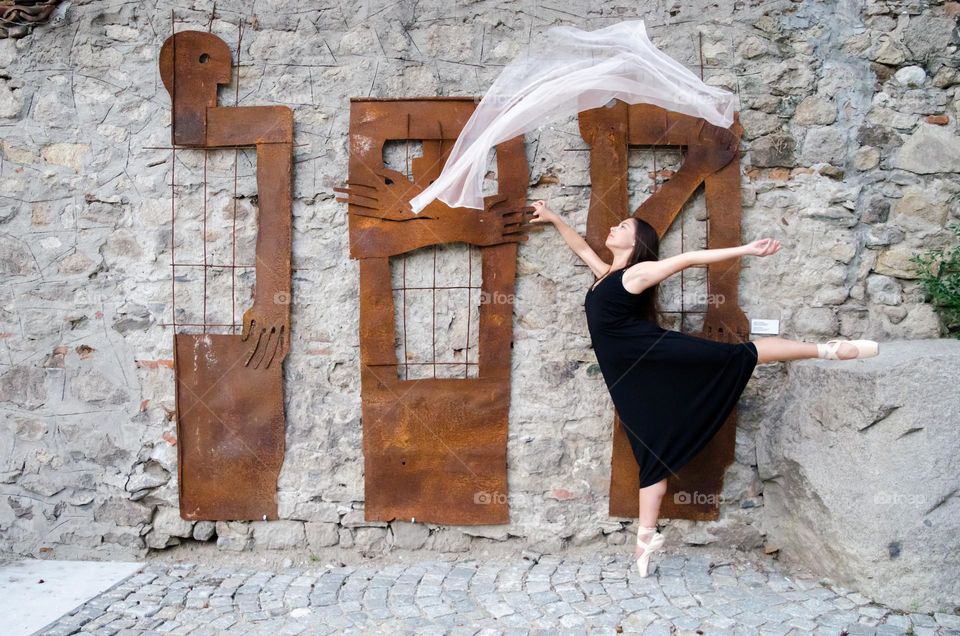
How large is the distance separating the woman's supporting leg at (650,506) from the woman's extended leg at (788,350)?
2.27 ft

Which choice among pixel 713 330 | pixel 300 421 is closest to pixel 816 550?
pixel 713 330

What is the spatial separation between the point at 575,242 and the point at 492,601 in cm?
161

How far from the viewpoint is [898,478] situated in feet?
9.34

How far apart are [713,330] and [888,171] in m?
1.12

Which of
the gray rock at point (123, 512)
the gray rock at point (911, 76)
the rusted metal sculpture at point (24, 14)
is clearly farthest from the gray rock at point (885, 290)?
the rusted metal sculpture at point (24, 14)

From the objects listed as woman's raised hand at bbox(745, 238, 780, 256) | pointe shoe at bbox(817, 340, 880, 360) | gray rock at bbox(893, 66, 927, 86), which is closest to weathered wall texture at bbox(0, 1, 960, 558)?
gray rock at bbox(893, 66, 927, 86)

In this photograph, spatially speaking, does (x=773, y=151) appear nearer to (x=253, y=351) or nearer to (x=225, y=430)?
(x=253, y=351)

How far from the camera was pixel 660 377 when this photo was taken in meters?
3.14

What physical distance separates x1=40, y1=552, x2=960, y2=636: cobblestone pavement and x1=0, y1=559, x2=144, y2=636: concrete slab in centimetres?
8

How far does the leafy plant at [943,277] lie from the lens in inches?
130

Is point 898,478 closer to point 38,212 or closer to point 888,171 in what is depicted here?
point 888,171

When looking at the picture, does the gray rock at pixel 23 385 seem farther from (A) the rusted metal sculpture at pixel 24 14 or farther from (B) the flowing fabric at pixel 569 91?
(B) the flowing fabric at pixel 569 91

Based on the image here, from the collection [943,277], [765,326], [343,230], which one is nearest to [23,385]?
[343,230]

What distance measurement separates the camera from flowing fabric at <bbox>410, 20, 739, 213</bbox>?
10.1 feet
